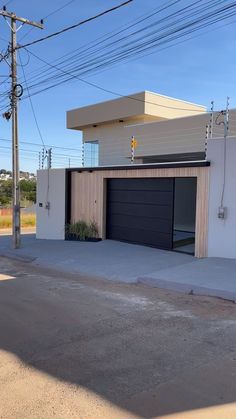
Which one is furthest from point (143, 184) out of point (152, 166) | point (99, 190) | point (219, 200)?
point (219, 200)

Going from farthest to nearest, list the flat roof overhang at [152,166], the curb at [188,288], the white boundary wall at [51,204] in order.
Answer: the white boundary wall at [51,204], the flat roof overhang at [152,166], the curb at [188,288]

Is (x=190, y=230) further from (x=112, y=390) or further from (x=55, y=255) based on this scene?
(x=112, y=390)

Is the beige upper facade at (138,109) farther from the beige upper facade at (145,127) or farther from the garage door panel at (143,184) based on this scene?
the garage door panel at (143,184)

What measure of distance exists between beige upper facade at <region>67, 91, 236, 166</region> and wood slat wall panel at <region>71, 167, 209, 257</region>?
4.43 metres

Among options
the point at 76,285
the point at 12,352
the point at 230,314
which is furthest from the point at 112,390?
the point at 76,285

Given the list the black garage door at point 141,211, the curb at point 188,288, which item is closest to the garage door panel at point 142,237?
the black garage door at point 141,211

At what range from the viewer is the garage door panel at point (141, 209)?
45.6ft

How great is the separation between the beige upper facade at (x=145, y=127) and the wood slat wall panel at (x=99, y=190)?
4434 mm

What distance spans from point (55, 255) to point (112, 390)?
976 centimetres

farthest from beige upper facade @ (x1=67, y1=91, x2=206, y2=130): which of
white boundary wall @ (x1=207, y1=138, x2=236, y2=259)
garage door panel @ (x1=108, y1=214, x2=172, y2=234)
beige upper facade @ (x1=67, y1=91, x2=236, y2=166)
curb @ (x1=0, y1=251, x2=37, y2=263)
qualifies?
white boundary wall @ (x1=207, y1=138, x2=236, y2=259)

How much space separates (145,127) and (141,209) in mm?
7200

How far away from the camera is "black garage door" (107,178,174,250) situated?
13.9m

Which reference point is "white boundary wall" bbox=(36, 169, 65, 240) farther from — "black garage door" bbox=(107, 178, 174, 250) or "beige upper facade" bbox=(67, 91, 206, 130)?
"beige upper facade" bbox=(67, 91, 206, 130)

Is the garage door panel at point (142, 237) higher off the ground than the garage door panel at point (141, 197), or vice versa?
the garage door panel at point (141, 197)
